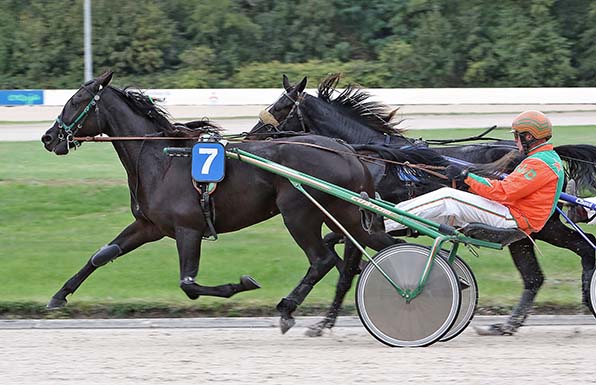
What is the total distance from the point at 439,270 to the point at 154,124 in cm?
244

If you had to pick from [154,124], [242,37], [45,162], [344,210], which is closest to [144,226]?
[154,124]

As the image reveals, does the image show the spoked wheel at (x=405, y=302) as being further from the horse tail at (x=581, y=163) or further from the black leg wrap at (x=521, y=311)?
the horse tail at (x=581, y=163)

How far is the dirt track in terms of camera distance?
5449 mm

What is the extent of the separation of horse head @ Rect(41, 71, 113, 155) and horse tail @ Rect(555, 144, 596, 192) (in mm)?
3463

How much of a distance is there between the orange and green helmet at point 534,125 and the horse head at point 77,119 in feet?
9.39

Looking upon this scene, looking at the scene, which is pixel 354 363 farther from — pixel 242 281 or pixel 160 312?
pixel 160 312

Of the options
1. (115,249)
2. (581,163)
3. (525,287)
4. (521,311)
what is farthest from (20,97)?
(521,311)

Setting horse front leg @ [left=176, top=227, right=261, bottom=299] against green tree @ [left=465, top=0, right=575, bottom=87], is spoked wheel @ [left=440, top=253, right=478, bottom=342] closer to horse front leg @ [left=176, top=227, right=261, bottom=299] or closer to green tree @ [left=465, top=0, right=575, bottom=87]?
horse front leg @ [left=176, top=227, right=261, bottom=299]

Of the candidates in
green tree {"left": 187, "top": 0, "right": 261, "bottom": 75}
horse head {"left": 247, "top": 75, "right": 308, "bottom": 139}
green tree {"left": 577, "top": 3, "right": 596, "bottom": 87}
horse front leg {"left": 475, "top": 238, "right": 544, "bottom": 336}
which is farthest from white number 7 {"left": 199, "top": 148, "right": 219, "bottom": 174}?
green tree {"left": 187, "top": 0, "right": 261, "bottom": 75}

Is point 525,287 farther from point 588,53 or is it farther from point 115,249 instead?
point 588,53

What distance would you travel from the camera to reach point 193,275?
697 cm

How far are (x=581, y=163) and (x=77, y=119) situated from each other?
3.79 meters

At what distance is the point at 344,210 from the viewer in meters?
7.09

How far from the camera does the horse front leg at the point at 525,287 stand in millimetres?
6992
